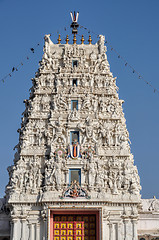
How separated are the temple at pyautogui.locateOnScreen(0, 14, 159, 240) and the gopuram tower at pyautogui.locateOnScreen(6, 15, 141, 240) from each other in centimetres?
7

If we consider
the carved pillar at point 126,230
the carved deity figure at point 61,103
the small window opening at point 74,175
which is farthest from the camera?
the carved deity figure at point 61,103

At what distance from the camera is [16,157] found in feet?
105

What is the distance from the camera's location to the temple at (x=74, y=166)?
2766 centimetres

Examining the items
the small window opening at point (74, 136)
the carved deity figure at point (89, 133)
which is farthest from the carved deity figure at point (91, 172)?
the small window opening at point (74, 136)

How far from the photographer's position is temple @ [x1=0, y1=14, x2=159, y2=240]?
27.7 metres

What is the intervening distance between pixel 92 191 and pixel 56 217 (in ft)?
10.6

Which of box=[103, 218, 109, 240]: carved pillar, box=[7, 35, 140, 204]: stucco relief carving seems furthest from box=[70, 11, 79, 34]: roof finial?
box=[103, 218, 109, 240]: carved pillar

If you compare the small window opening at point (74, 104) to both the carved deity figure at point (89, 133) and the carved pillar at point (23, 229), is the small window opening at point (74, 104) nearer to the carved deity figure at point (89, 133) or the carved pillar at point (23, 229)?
the carved deity figure at point (89, 133)

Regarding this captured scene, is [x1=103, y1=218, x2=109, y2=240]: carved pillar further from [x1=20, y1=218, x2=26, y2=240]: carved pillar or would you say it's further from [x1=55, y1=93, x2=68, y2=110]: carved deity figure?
[x1=55, y1=93, x2=68, y2=110]: carved deity figure

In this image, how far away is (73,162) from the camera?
29141 millimetres

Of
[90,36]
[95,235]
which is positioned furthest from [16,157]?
[90,36]

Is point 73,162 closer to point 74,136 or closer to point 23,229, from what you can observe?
point 74,136

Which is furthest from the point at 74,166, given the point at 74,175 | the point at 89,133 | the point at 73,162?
the point at 89,133

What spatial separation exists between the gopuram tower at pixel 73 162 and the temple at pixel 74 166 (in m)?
0.07
